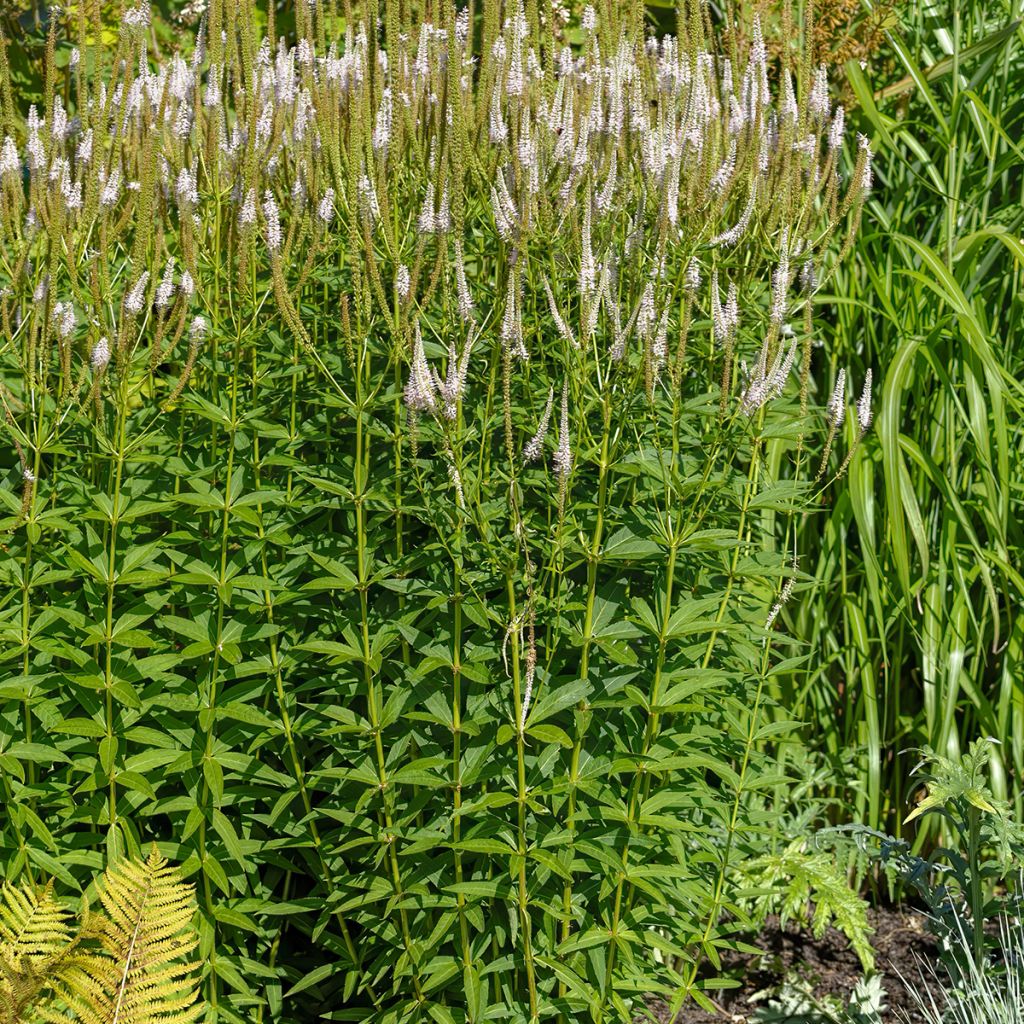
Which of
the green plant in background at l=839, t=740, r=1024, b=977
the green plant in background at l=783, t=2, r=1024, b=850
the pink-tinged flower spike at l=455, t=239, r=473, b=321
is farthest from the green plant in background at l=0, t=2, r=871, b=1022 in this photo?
the green plant in background at l=783, t=2, r=1024, b=850

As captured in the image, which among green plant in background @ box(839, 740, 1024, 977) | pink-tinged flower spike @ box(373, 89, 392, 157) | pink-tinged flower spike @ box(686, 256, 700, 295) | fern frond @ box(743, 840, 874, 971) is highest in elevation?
pink-tinged flower spike @ box(373, 89, 392, 157)

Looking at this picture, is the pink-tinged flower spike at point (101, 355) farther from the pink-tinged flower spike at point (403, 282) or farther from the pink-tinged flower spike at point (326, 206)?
the pink-tinged flower spike at point (403, 282)

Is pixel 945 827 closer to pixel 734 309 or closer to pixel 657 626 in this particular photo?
pixel 657 626

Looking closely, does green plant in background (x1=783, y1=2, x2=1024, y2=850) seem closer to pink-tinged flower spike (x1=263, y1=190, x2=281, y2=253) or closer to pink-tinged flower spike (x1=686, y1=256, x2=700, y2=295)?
pink-tinged flower spike (x1=686, y1=256, x2=700, y2=295)

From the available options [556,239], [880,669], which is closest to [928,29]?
[880,669]

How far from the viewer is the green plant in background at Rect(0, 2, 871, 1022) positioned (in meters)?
2.69

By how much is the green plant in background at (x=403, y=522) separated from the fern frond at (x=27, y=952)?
32cm

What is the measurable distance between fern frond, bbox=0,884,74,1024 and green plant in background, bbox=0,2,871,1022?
316 mm

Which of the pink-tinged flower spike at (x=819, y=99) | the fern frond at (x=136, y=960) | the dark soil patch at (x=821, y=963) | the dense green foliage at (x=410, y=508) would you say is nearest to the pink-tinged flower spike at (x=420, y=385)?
the dense green foliage at (x=410, y=508)

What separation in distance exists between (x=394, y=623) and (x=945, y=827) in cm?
228

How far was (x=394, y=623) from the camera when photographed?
2.77m

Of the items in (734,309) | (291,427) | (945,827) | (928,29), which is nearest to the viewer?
(734,309)

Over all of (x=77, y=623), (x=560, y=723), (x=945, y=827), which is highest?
(x=77, y=623)

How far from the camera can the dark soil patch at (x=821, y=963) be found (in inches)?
148
